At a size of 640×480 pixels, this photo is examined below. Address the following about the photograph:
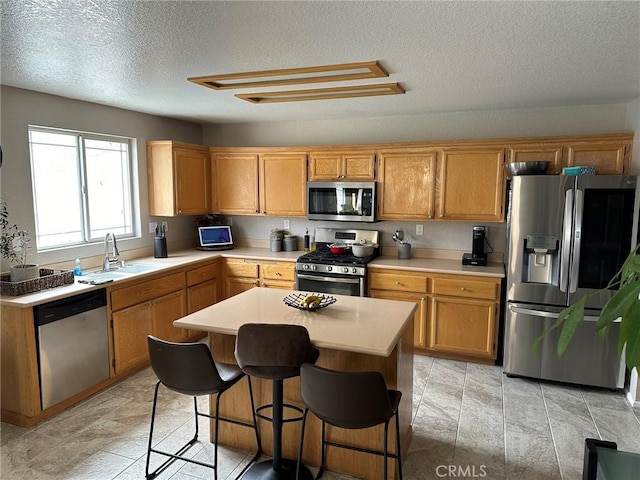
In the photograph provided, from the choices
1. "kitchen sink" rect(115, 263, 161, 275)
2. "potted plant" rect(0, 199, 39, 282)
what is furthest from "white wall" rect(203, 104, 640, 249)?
"potted plant" rect(0, 199, 39, 282)

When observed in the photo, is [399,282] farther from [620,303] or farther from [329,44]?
[620,303]

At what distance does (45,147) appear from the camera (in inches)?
141

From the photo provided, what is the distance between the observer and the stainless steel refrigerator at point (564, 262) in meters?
3.31

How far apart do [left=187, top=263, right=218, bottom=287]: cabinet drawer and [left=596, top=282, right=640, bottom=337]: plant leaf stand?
3976 millimetres

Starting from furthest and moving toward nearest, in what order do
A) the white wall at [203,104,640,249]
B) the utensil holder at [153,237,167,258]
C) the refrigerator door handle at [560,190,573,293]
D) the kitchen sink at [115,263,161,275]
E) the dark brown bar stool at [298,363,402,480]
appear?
the utensil holder at [153,237,167,258]
the white wall at [203,104,640,249]
the kitchen sink at [115,263,161,275]
the refrigerator door handle at [560,190,573,293]
the dark brown bar stool at [298,363,402,480]

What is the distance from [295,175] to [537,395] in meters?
3.11

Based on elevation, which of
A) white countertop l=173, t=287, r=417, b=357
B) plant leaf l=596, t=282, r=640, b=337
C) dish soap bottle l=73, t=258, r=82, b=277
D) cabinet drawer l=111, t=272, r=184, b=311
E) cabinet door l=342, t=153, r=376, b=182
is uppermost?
cabinet door l=342, t=153, r=376, b=182

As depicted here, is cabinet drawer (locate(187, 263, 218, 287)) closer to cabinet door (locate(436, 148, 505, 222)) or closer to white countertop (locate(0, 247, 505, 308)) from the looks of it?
white countertop (locate(0, 247, 505, 308))

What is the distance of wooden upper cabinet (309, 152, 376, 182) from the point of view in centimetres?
449

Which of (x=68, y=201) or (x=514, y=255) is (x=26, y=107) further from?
(x=514, y=255)

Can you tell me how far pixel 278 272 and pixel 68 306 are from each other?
2.05m

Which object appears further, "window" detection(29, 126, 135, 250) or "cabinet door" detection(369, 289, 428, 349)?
"cabinet door" detection(369, 289, 428, 349)

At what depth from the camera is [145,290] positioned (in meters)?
3.75

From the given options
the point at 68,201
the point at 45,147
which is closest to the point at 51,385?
the point at 68,201
